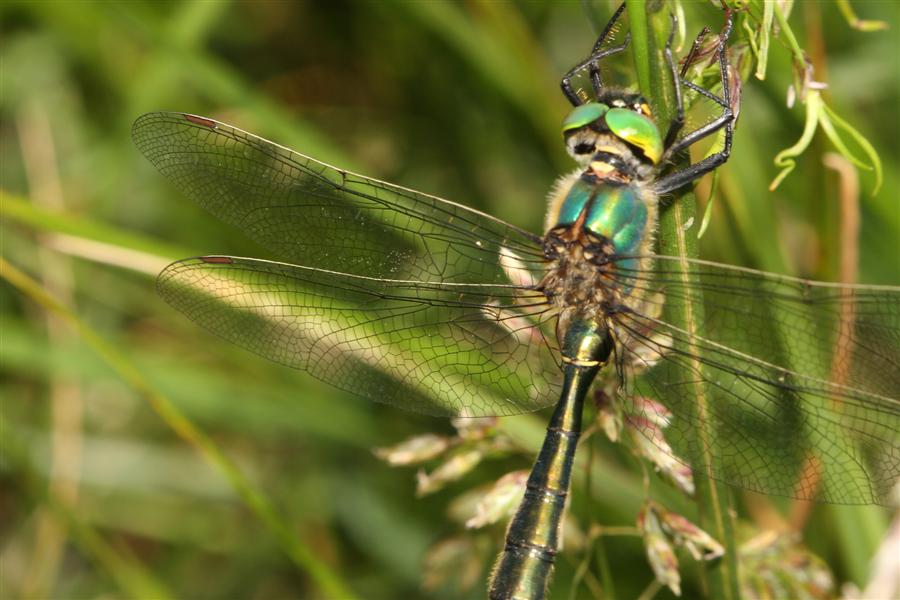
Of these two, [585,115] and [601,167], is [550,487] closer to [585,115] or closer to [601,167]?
[601,167]

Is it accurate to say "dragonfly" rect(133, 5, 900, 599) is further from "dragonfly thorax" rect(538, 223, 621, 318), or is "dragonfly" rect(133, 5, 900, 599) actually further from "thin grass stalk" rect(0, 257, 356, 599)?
"thin grass stalk" rect(0, 257, 356, 599)

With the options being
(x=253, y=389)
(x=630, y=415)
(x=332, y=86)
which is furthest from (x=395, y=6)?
(x=630, y=415)

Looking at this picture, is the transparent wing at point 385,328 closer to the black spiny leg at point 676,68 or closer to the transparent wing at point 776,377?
the transparent wing at point 776,377

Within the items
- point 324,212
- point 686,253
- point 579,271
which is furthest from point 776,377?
point 324,212

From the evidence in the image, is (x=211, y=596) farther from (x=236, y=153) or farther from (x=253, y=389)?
(x=236, y=153)

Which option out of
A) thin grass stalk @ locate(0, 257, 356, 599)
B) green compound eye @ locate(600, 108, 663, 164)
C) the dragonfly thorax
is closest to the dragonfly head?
green compound eye @ locate(600, 108, 663, 164)

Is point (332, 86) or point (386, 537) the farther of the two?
point (332, 86)

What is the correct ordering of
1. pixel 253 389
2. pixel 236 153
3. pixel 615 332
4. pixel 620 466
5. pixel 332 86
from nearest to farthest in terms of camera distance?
1. pixel 615 332
2. pixel 236 153
3. pixel 620 466
4. pixel 253 389
5. pixel 332 86
